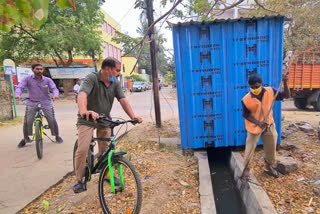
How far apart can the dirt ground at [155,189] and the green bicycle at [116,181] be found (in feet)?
0.68

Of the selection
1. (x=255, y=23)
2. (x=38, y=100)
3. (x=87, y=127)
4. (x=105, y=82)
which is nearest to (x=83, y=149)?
(x=87, y=127)

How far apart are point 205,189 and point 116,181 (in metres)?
1.30

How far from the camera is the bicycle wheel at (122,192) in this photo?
240 centimetres

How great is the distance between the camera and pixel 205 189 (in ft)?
10.4

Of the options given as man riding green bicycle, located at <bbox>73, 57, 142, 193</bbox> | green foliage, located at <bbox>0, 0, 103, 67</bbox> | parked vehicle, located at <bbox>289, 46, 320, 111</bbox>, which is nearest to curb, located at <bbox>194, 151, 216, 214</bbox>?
man riding green bicycle, located at <bbox>73, 57, 142, 193</bbox>

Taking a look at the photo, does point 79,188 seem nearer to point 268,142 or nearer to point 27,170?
point 27,170

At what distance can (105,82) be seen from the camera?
293cm

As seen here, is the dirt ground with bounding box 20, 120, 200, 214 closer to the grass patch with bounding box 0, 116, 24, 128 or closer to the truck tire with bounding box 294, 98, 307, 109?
the grass patch with bounding box 0, 116, 24, 128

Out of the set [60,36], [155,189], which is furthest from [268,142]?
[60,36]

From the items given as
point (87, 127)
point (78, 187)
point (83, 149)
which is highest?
point (87, 127)

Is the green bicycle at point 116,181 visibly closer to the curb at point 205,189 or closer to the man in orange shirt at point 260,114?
the curb at point 205,189

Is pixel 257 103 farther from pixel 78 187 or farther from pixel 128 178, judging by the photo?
pixel 78 187

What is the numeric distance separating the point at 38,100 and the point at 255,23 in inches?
184

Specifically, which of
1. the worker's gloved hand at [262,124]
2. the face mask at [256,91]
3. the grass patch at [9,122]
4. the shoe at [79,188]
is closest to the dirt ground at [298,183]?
the worker's gloved hand at [262,124]
